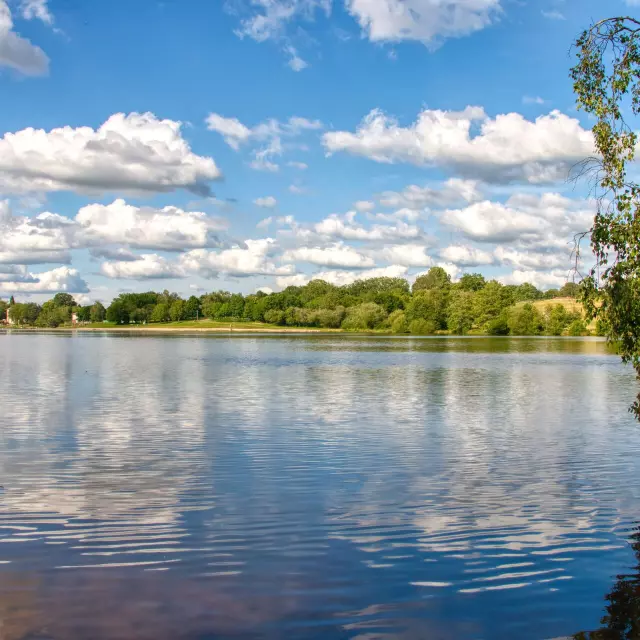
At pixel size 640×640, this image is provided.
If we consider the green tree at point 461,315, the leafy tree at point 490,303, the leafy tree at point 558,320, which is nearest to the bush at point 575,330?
the leafy tree at point 558,320

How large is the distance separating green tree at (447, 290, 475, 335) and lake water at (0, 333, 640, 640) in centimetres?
14537

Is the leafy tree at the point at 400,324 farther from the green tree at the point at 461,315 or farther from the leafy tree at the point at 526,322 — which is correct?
the leafy tree at the point at 526,322

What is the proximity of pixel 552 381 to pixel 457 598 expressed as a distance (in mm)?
39259

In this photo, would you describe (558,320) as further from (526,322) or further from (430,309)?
(430,309)

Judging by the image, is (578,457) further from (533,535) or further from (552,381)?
(552,381)

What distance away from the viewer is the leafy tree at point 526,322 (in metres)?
167

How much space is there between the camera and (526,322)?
167250 mm

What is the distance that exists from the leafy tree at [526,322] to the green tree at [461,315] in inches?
405

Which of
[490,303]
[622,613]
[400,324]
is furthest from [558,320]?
[622,613]

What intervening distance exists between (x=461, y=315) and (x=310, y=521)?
539 feet

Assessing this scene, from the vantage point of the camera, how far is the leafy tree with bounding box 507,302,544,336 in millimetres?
166875

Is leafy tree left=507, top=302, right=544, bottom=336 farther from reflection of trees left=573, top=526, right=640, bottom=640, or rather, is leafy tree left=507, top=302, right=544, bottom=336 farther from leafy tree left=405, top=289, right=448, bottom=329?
reflection of trees left=573, top=526, right=640, bottom=640

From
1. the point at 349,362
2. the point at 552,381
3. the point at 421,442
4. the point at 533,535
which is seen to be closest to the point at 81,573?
the point at 533,535

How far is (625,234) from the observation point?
1245cm
